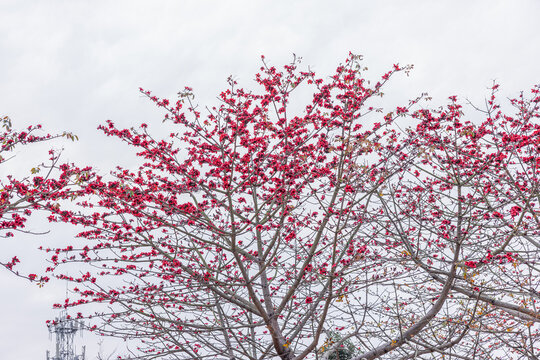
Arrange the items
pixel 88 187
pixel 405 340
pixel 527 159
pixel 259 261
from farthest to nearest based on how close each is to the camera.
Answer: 1. pixel 259 261
2. pixel 527 159
3. pixel 88 187
4. pixel 405 340

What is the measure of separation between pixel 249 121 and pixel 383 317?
3.55 m

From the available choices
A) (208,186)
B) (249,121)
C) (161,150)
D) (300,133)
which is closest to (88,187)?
(161,150)

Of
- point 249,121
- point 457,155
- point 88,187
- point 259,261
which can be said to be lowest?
point 259,261

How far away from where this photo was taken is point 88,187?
18.5 ft

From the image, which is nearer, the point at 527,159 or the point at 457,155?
the point at 527,159

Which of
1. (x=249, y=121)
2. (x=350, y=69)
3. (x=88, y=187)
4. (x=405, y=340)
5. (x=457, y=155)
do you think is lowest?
(x=405, y=340)

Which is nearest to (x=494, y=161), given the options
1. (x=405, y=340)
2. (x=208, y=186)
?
(x=405, y=340)

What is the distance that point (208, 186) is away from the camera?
18.9ft

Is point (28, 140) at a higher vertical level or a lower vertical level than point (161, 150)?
higher

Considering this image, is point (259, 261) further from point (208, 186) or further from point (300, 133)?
point (300, 133)

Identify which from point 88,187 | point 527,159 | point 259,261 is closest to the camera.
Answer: point 88,187

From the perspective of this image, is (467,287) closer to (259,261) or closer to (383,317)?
(383,317)

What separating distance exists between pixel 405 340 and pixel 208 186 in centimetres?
305

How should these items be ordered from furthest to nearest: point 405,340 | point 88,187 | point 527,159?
point 527,159
point 88,187
point 405,340
